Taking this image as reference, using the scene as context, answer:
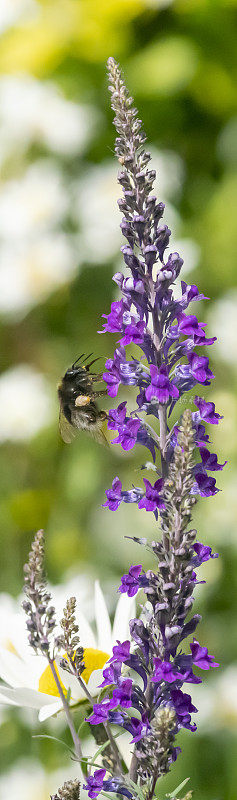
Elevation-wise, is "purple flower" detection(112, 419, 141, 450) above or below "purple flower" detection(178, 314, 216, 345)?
below

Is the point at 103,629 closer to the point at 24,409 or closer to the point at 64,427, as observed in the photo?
the point at 64,427

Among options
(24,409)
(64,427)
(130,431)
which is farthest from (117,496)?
(24,409)

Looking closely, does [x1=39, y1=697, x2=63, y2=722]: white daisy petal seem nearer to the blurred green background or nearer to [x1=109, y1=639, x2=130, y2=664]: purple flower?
[x1=109, y1=639, x2=130, y2=664]: purple flower

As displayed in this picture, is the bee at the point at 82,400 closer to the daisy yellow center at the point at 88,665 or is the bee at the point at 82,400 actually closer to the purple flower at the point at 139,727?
the daisy yellow center at the point at 88,665

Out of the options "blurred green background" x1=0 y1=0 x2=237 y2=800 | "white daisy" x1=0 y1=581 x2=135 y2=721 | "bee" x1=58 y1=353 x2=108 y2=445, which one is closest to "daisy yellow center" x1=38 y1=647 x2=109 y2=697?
"white daisy" x1=0 y1=581 x2=135 y2=721

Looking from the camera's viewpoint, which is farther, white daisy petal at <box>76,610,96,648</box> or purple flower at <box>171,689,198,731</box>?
white daisy petal at <box>76,610,96,648</box>

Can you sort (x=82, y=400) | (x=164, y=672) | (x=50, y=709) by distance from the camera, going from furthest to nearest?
(x=82, y=400) < (x=50, y=709) < (x=164, y=672)
